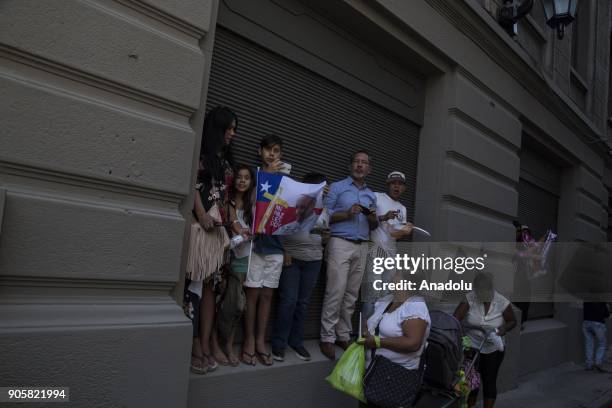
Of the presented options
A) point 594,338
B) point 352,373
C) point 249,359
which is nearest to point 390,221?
point 352,373

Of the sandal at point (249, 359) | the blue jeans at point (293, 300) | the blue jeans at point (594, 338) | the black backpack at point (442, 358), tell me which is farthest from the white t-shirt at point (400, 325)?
the blue jeans at point (594, 338)

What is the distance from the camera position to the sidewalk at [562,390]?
7551mm

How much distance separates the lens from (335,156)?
20.3 feet

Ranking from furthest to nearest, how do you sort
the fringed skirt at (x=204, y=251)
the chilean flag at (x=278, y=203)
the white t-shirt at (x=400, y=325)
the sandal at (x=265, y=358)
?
1. the sandal at (x=265, y=358)
2. the chilean flag at (x=278, y=203)
3. the white t-shirt at (x=400, y=325)
4. the fringed skirt at (x=204, y=251)

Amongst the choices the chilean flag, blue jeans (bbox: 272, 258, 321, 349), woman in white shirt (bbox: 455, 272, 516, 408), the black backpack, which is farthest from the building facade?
woman in white shirt (bbox: 455, 272, 516, 408)

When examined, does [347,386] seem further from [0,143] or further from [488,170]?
[488,170]

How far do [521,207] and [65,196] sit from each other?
902cm

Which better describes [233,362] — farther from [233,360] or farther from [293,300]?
[293,300]

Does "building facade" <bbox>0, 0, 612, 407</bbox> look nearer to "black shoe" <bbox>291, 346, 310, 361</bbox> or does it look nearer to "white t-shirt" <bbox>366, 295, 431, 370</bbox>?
"black shoe" <bbox>291, 346, 310, 361</bbox>

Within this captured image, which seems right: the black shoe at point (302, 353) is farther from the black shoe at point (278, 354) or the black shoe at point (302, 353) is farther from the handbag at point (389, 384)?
the handbag at point (389, 384)

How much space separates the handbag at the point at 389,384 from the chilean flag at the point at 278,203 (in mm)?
1285

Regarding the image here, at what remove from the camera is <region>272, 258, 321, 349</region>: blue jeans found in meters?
4.92

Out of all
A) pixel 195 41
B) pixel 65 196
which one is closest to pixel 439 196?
pixel 195 41

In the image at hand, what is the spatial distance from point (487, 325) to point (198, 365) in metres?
3.46
